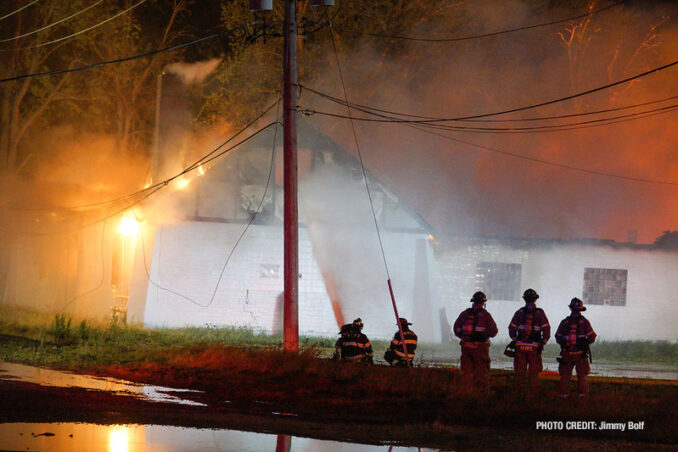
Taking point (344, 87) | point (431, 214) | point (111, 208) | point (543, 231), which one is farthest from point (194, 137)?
point (543, 231)

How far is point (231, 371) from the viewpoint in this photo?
12.8m

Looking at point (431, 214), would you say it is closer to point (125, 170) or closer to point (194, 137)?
point (194, 137)

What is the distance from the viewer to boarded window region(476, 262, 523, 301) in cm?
2525

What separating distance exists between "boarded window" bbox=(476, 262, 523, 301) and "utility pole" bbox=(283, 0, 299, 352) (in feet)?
40.7

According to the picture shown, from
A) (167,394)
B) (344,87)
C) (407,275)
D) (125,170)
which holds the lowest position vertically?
(167,394)

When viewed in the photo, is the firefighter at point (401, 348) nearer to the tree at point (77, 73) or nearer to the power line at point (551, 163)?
the power line at point (551, 163)

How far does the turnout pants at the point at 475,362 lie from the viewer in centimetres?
1198

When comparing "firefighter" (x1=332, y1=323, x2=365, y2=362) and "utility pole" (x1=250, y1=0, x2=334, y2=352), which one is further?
"utility pole" (x1=250, y1=0, x2=334, y2=352)

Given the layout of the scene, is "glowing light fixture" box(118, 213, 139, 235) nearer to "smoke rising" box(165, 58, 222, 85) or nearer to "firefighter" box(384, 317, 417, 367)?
"smoke rising" box(165, 58, 222, 85)

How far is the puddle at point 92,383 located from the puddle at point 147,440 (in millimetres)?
2014

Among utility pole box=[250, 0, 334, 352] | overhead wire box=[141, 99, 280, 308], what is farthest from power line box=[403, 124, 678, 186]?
utility pole box=[250, 0, 334, 352]

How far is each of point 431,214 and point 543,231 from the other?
4710mm

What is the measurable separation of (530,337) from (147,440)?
698 cm

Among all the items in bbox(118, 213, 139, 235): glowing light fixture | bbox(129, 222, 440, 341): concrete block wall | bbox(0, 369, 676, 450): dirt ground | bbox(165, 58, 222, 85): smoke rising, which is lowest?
bbox(0, 369, 676, 450): dirt ground
